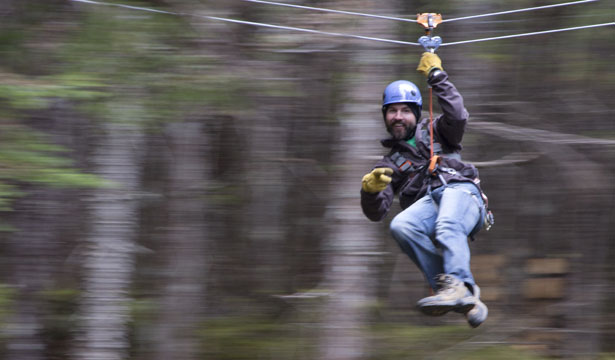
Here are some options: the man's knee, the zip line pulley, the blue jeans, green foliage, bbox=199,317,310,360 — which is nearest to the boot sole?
the blue jeans

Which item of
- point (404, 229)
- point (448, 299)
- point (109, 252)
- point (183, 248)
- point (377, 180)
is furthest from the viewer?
point (183, 248)

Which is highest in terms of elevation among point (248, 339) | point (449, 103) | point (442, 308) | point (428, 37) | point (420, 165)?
point (428, 37)

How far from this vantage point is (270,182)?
377 inches

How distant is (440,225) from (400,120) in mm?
684

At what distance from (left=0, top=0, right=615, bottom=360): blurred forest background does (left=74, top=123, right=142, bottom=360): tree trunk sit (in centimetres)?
3

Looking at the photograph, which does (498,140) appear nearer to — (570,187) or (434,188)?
(570,187)

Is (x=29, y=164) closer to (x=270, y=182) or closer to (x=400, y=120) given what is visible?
(x=400, y=120)

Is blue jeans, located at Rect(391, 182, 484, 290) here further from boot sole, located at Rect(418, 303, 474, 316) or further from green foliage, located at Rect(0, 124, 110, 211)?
green foliage, located at Rect(0, 124, 110, 211)

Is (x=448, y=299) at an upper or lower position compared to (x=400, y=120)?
lower

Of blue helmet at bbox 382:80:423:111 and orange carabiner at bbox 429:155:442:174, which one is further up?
blue helmet at bbox 382:80:423:111

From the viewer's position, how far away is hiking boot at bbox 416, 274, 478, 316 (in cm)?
408

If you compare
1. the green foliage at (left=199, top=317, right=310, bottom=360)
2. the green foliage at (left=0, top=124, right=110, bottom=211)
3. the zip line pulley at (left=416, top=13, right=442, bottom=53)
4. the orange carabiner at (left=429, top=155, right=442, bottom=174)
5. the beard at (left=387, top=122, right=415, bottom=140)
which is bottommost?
the green foliage at (left=199, top=317, right=310, bottom=360)

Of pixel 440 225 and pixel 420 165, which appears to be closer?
pixel 440 225

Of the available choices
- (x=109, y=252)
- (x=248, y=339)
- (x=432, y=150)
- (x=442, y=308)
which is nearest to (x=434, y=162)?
(x=432, y=150)
